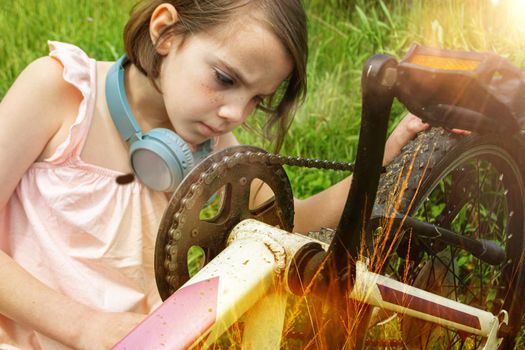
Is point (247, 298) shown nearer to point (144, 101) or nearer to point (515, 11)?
point (144, 101)

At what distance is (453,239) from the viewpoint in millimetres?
1543

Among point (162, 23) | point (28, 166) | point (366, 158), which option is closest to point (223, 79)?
point (162, 23)

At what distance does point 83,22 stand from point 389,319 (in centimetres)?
244

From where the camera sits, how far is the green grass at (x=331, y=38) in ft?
8.96

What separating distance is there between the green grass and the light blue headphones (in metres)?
1.17

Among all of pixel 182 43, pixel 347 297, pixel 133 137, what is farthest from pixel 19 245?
pixel 347 297

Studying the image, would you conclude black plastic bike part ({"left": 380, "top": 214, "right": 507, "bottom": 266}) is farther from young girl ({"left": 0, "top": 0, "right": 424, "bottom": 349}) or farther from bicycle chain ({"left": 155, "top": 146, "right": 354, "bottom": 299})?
bicycle chain ({"left": 155, "top": 146, "right": 354, "bottom": 299})

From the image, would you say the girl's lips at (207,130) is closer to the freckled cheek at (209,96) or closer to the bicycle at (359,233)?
the freckled cheek at (209,96)

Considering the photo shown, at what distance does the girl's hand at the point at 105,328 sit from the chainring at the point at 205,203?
7 centimetres

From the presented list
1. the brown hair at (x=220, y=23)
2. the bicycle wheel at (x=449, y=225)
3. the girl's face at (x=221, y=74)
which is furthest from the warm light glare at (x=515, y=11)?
the girl's face at (x=221, y=74)

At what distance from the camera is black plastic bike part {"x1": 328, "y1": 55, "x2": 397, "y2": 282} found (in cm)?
91

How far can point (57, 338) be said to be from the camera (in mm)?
1347

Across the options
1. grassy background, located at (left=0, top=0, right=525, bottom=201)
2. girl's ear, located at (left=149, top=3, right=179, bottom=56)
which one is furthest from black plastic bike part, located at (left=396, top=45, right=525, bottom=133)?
grassy background, located at (left=0, top=0, right=525, bottom=201)

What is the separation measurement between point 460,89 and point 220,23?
683mm
